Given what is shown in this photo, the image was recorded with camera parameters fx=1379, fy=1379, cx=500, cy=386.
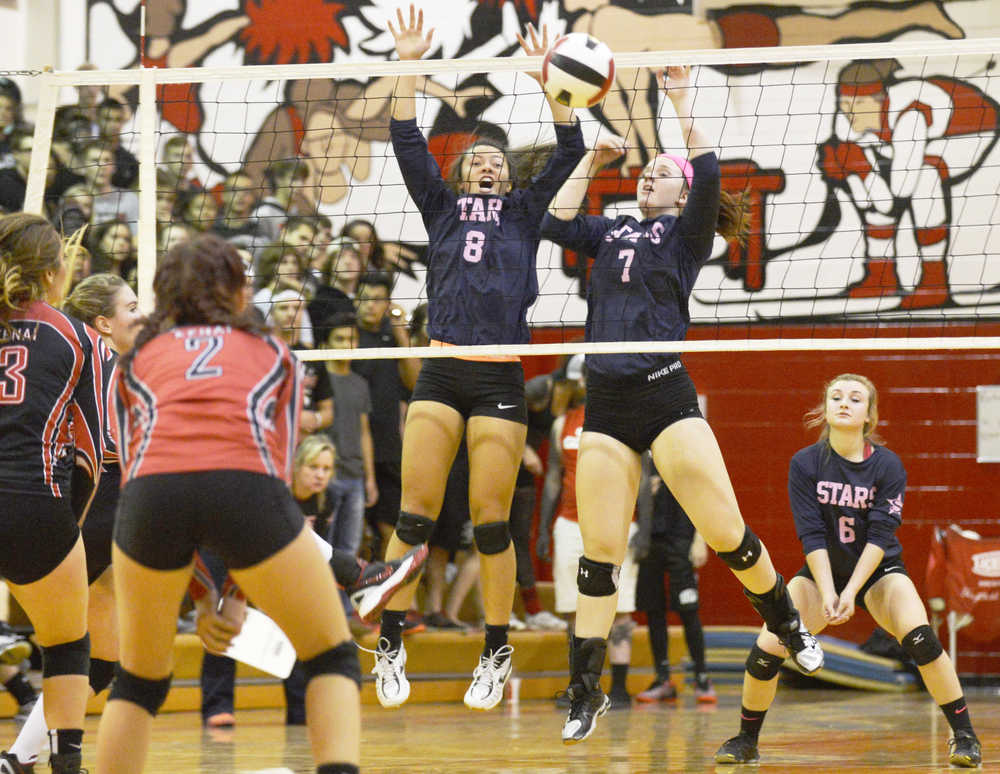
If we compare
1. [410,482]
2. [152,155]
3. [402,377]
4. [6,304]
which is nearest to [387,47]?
[402,377]

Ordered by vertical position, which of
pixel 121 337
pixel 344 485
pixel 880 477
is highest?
pixel 121 337

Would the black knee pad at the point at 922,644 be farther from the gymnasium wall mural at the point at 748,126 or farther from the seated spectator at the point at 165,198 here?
the seated spectator at the point at 165,198

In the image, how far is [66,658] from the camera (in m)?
4.88

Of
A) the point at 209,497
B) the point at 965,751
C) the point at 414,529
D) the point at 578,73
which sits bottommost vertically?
the point at 965,751

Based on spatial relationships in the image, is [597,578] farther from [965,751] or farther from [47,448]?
[47,448]

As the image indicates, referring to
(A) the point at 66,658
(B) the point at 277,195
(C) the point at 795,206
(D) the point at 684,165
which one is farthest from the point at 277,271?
(C) the point at 795,206

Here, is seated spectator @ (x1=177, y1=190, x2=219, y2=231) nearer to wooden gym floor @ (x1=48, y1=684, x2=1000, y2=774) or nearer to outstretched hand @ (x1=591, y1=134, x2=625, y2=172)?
wooden gym floor @ (x1=48, y1=684, x2=1000, y2=774)

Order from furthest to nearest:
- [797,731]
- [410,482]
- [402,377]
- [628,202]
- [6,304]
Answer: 1. [628,202]
2. [402,377]
3. [797,731]
4. [410,482]
5. [6,304]

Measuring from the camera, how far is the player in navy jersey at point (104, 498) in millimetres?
5445

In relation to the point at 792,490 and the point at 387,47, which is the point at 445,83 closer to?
the point at 387,47

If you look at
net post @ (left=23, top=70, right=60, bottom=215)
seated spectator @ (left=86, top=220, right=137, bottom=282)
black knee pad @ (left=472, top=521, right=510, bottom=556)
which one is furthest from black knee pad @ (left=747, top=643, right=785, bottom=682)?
seated spectator @ (left=86, top=220, right=137, bottom=282)

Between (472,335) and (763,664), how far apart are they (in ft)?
6.78

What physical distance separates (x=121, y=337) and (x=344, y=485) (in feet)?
10.9

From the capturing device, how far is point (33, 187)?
628 centimetres
